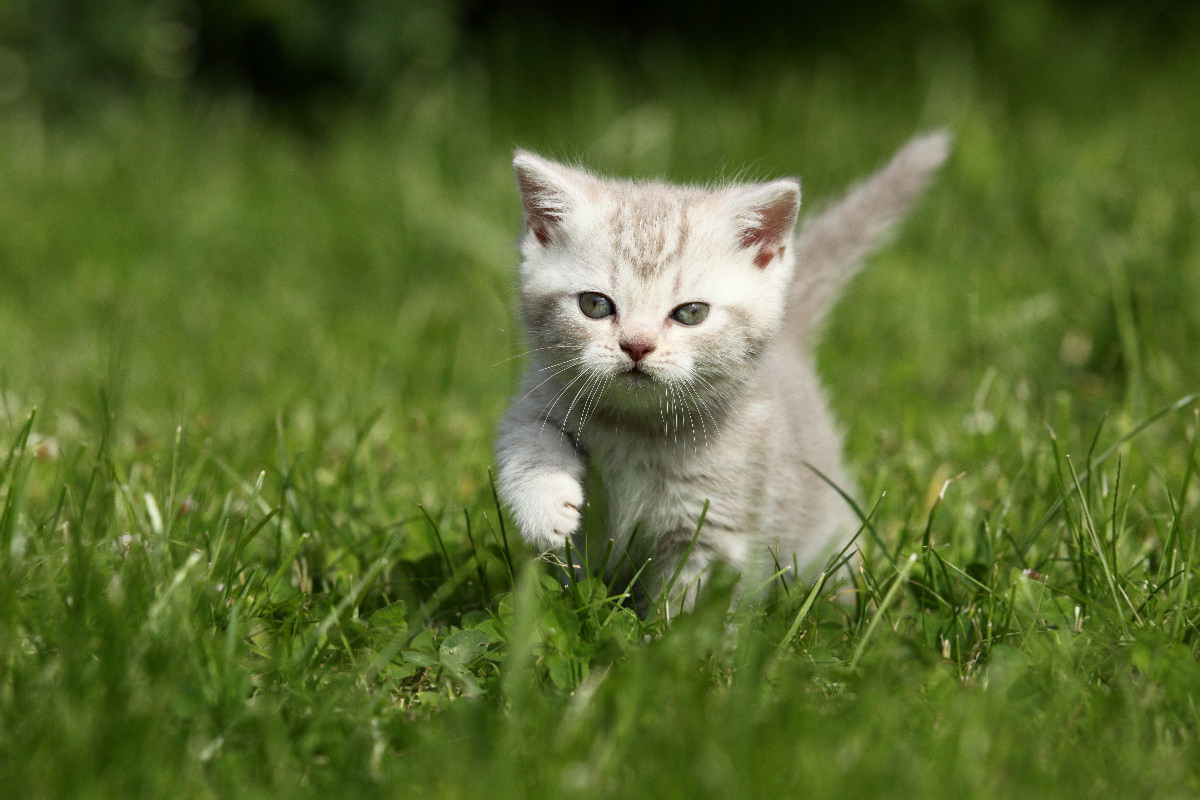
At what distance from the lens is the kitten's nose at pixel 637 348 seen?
196 cm

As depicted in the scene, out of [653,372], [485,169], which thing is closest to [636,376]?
[653,372]

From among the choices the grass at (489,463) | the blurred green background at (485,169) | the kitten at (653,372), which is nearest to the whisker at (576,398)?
the kitten at (653,372)

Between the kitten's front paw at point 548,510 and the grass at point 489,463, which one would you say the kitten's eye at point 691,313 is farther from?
the grass at point 489,463

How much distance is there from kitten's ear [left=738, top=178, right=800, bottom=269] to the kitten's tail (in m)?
0.63

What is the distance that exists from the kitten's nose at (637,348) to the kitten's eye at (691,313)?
0.12m

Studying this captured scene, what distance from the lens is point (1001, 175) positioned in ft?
15.5

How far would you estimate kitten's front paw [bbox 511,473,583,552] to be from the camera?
1.92 meters

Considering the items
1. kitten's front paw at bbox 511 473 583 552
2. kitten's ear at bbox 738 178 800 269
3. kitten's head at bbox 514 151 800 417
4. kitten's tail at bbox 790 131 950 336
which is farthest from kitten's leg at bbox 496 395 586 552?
kitten's tail at bbox 790 131 950 336

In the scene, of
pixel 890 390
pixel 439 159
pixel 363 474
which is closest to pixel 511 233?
pixel 439 159

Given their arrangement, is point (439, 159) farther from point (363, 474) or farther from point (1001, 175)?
point (363, 474)

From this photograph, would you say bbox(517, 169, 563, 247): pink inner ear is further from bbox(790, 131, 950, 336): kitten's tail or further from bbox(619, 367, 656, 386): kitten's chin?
bbox(790, 131, 950, 336): kitten's tail

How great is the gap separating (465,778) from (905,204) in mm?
1993

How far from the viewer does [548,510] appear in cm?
192

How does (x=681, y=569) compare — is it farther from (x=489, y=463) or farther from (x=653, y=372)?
(x=489, y=463)
